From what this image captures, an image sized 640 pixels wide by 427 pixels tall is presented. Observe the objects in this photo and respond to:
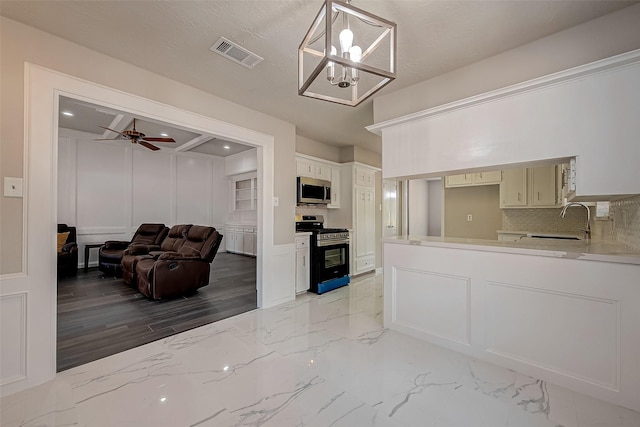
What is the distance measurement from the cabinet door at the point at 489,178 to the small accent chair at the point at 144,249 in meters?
5.13

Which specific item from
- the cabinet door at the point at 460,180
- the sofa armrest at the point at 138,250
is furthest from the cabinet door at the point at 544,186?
the sofa armrest at the point at 138,250

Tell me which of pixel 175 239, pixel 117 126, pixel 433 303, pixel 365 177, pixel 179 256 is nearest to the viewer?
pixel 433 303

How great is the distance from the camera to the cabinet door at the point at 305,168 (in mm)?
4551

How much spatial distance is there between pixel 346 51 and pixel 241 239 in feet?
22.6

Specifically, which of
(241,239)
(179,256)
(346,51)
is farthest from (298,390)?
(241,239)

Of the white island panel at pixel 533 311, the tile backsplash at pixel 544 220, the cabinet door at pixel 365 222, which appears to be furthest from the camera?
the cabinet door at pixel 365 222

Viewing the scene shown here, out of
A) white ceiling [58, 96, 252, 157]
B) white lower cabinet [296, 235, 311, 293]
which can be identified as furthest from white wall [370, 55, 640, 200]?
white ceiling [58, 96, 252, 157]

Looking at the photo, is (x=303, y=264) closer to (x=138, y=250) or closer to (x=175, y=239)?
(x=175, y=239)

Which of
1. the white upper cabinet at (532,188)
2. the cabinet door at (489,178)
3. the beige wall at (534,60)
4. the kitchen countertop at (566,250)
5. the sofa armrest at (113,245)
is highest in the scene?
the beige wall at (534,60)

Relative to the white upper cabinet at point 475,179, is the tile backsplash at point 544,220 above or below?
below

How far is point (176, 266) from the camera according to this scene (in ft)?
12.0

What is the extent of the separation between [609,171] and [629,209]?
0.61 meters

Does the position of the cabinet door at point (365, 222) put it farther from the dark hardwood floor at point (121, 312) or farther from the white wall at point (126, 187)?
the white wall at point (126, 187)

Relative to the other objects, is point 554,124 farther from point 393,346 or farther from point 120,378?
point 120,378
